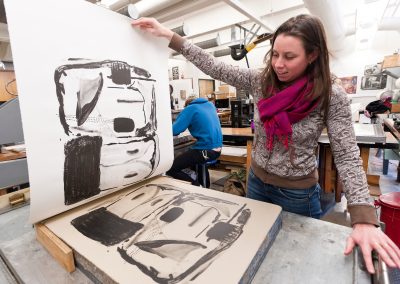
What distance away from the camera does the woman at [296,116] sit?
2.15ft

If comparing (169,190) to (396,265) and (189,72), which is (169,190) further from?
(189,72)

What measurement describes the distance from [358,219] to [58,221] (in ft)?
2.41

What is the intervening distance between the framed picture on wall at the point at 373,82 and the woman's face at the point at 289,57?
748 cm

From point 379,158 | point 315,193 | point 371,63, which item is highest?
point 371,63

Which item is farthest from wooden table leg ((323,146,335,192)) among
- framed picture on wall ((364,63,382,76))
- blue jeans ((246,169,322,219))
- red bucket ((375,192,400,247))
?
framed picture on wall ((364,63,382,76))

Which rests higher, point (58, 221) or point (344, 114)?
point (344, 114)

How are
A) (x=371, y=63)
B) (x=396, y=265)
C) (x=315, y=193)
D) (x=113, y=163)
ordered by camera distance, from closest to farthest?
(x=396, y=265) → (x=113, y=163) → (x=315, y=193) → (x=371, y=63)

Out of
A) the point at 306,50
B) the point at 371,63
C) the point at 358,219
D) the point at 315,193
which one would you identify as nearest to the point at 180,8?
the point at 306,50

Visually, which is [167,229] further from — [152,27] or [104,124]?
[152,27]

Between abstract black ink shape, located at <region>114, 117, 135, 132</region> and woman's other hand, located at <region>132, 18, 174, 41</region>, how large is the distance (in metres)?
0.30

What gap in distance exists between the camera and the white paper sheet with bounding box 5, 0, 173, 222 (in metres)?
0.51

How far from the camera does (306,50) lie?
706mm

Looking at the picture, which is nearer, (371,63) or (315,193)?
(315,193)

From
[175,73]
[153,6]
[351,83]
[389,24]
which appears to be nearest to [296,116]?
[153,6]
